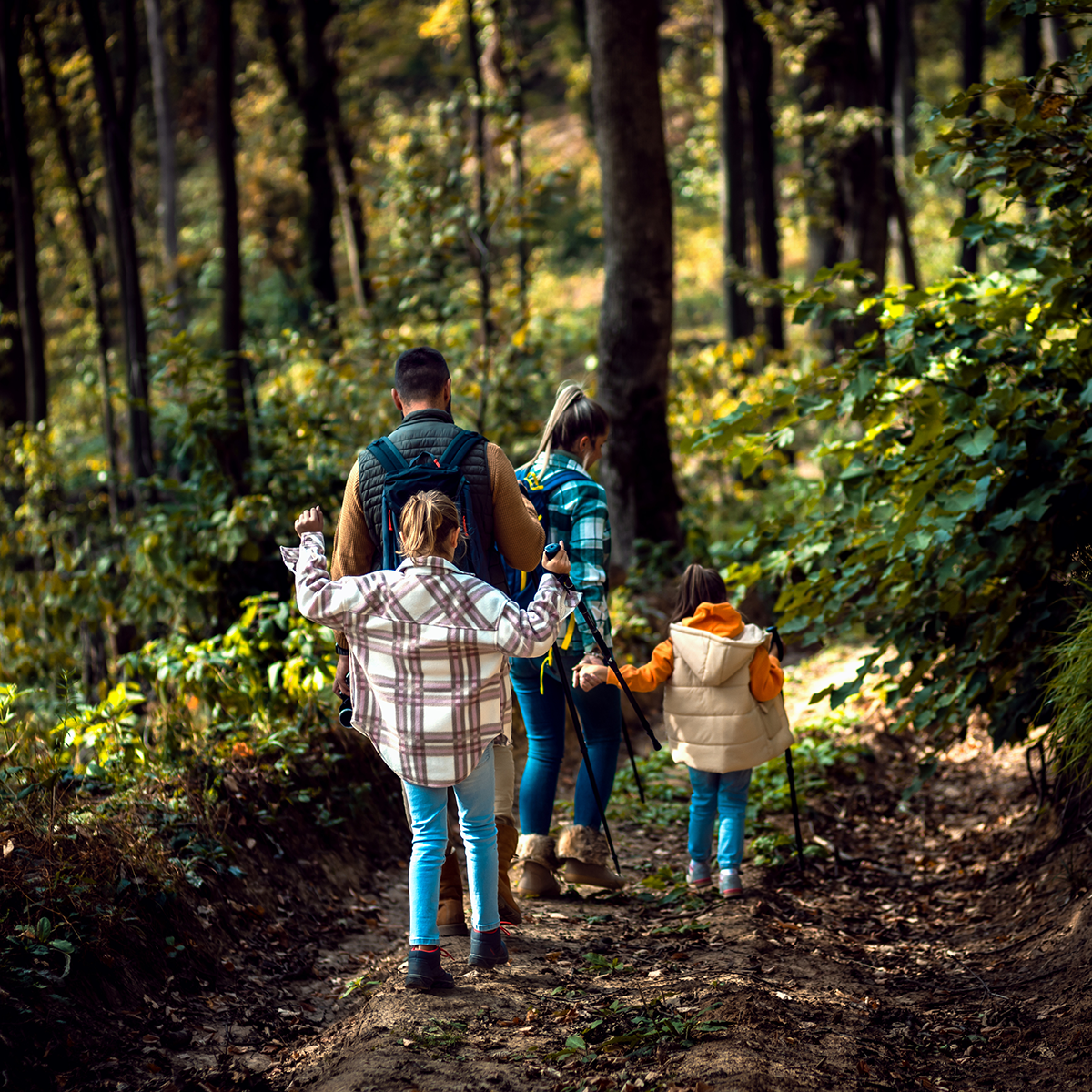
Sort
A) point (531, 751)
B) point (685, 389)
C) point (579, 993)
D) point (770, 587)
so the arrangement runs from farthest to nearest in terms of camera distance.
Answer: point (685, 389) < point (770, 587) < point (531, 751) < point (579, 993)

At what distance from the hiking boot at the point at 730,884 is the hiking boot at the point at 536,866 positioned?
2.44 feet

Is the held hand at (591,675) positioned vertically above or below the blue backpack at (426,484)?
below

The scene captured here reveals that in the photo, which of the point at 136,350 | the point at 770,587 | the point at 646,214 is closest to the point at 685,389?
the point at 646,214

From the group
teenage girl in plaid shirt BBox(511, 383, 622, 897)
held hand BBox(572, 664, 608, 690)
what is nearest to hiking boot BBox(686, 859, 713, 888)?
teenage girl in plaid shirt BBox(511, 383, 622, 897)

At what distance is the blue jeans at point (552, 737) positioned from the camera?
450 centimetres

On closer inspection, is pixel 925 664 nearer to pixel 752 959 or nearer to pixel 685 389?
pixel 752 959

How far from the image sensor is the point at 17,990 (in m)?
3.28

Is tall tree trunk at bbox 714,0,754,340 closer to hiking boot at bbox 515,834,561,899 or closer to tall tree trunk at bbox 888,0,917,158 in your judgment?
tall tree trunk at bbox 888,0,917,158

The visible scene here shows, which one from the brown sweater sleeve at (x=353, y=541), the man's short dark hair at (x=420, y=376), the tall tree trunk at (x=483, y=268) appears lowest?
the brown sweater sleeve at (x=353, y=541)

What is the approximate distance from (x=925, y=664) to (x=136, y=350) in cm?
904

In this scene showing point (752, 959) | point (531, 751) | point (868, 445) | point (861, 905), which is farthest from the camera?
point (868, 445)

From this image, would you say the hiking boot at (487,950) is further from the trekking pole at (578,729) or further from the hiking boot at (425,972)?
the trekking pole at (578,729)

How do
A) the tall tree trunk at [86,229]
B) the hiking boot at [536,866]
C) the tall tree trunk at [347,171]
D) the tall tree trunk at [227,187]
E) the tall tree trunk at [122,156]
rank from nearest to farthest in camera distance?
the hiking boot at [536,866] → the tall tree trunk at [227,187] → the tall tree trunk at [122,156] → the tall tree trunk at [86,229] → the tall tree trunk at [347,171]

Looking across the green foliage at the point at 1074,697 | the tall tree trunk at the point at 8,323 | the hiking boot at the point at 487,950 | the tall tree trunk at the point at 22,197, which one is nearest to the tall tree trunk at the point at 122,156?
the tall tree trunk at the point at 22,197
